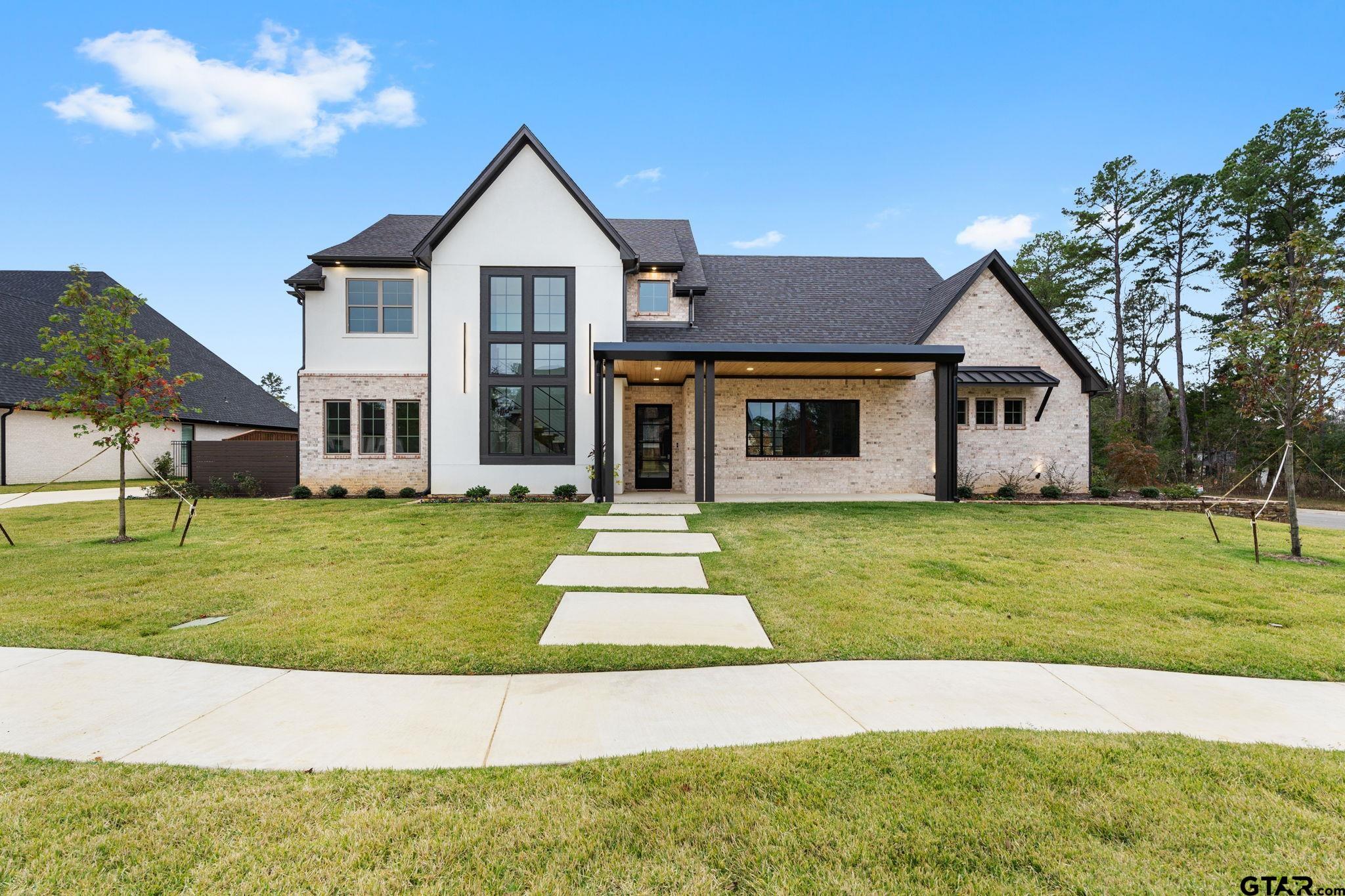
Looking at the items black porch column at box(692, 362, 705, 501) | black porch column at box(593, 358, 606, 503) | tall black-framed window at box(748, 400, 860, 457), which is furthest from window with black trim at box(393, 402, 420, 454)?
tall black-framed window at box(748, 400, 860, 457)

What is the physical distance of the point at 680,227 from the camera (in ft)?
60.9

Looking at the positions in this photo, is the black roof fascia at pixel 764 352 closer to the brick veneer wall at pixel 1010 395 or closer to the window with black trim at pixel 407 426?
the brick veneer wall at pixel 1010 395

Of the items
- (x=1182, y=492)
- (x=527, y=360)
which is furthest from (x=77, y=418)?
(x=1182, y=492)

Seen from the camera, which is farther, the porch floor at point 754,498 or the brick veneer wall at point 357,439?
the brick veneer wall at point 357,439

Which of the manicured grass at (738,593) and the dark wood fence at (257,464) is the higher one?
the dark wood fence at (257,464)

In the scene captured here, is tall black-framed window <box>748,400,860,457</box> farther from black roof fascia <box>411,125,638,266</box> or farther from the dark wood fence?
the dark wood fence

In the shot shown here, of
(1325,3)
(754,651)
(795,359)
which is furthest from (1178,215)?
(754,651)

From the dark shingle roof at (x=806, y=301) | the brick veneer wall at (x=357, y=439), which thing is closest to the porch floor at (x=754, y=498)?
the dark shingle roof at (x=806, y=301)

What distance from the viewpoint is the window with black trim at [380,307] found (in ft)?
49.2

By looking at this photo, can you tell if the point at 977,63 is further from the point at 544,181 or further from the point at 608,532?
the point at 608,532

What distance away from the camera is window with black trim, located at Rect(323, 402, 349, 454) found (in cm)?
1508

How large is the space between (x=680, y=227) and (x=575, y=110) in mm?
7235

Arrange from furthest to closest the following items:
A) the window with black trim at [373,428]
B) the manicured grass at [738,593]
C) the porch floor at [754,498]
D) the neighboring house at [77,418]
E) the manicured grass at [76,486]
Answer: the neighboring house at [77,418] < the manicured grass at [76,486] < the window with black trim at [373,428] < the porch floor at [754,498] < the manicured grass at [738,593]

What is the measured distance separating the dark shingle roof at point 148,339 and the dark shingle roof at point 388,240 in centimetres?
1240
